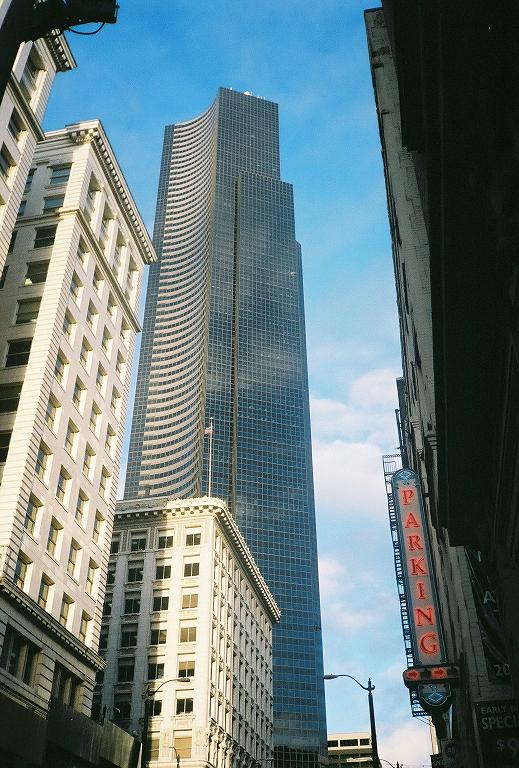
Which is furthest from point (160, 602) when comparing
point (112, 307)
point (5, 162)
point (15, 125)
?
point (15, 125)

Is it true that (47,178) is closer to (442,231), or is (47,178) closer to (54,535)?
(54,535)

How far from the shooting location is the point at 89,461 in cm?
4694

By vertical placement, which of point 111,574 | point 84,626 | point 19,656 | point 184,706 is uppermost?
point 111,574

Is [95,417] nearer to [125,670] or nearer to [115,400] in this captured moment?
[115,400]

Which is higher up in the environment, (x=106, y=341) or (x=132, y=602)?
(x=106, y=341)

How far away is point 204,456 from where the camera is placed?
191 m

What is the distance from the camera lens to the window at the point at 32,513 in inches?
1474

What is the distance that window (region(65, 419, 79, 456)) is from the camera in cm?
4397

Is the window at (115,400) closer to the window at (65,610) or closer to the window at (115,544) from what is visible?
the window at (65,610)

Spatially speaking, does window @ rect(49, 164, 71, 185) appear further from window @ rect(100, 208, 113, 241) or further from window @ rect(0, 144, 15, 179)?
window @ rect(0, 144, 15, 179)

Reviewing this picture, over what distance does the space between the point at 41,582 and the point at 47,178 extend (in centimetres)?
3088

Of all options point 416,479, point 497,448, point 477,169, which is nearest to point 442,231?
point 477,169

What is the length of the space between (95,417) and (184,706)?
101 ft

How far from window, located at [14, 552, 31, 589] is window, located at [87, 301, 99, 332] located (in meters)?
19.0
